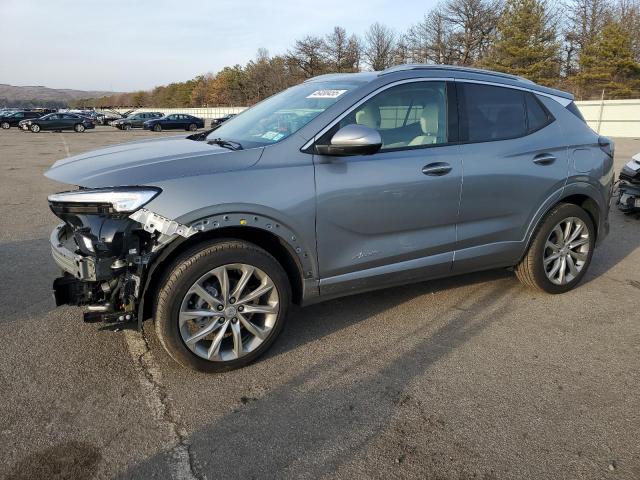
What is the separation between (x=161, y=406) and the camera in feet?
9.36

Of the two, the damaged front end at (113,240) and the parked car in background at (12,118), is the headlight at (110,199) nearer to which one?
the damaged front end at (113,240)

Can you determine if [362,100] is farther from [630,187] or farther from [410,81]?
[630,187]

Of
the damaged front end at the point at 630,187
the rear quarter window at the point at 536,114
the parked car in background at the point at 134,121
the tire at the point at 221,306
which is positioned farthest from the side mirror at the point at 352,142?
the parked car in background at the point at 134,121

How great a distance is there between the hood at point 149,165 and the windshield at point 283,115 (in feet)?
0.95

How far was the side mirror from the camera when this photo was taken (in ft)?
10.2

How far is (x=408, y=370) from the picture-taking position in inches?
128

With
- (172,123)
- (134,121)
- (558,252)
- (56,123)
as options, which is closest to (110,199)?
(558,252)

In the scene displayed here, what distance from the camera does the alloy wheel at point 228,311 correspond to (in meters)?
3.05

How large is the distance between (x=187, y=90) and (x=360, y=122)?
121 metres

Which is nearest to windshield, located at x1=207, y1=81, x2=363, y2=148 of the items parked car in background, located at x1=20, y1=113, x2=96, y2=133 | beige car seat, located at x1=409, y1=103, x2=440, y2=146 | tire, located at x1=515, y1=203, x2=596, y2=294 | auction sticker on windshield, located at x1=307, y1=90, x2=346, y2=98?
auction sticker on windshield, located at x1=307, y1=90, x2=346, y2=98

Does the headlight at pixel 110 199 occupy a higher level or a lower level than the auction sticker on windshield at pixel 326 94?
lower

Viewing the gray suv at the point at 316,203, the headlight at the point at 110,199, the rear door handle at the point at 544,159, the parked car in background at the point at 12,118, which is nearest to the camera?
the headlight at the point at 110,199

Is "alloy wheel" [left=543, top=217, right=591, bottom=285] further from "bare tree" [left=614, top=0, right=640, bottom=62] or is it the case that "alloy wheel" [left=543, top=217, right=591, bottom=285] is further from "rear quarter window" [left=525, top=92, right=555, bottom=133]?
"bare tree" [left=614, top=0, right=640, bottom=62]

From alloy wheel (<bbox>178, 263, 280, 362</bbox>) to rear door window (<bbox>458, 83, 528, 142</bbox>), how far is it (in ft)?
6.37
